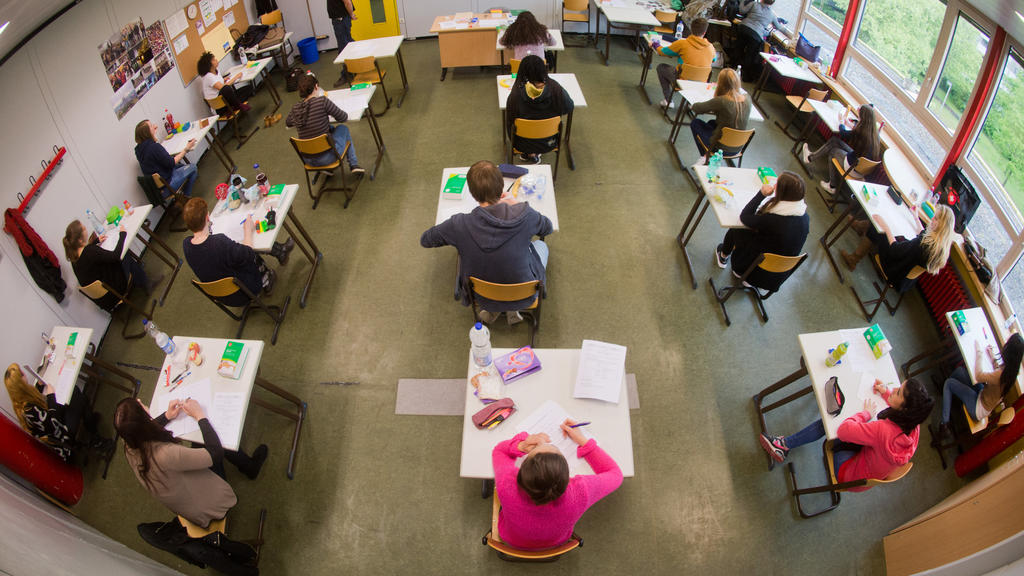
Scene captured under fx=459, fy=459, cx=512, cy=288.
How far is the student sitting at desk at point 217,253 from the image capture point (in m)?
3.42

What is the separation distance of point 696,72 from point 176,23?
6.63 meters

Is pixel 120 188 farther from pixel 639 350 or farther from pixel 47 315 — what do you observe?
pixel 639 350

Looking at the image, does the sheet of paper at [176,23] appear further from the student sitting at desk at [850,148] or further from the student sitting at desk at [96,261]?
the student sitting at desk at [850,148]

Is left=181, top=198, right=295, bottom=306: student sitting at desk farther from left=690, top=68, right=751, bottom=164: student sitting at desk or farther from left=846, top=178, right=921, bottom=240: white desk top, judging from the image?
left=846, top=178, right=921, bottom=240: white desk top

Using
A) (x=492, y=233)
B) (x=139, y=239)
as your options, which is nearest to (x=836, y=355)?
(x=492, y=233)

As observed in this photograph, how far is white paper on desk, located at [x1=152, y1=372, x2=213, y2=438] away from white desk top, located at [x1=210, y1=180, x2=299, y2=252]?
1313 mm

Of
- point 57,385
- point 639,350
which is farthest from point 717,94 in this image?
point 57,385

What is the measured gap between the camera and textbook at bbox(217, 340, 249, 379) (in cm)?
289

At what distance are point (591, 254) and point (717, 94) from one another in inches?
88.7

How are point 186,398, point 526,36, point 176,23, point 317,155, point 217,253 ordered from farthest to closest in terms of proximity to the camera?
1. point 526,36
2. point 176,23
3. point 317,155
4. point 217,253
5. point 186,398

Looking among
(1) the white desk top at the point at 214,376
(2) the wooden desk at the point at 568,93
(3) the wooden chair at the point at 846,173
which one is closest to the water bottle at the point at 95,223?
(1) the white desk top at the point at 214,376

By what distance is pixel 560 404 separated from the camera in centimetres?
263

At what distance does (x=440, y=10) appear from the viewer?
831 cm

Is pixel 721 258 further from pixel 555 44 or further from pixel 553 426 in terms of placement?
pixel 555 44
